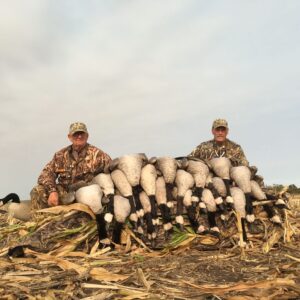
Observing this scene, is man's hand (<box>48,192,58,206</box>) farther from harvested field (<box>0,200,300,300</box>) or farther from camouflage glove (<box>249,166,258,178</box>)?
camouflage glove (<box>249,166,258,178</box>)

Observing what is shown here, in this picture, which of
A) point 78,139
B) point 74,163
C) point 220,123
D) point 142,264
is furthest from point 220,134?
point 142,264

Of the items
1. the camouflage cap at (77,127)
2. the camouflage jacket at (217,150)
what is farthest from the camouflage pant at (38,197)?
the camouflage jacket at (217,150)

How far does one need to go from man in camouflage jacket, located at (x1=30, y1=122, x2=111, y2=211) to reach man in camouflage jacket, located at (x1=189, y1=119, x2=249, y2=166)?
218 centimetres

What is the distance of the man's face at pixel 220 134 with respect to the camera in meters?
9.17

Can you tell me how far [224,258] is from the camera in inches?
208

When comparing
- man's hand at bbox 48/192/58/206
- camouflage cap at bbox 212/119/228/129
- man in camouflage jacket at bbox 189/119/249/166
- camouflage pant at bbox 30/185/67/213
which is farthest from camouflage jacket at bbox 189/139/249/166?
man's hand at bbox 48/192/58/206

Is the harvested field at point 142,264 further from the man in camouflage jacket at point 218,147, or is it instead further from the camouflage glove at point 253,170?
the man in camouflage jacket at point 218,147

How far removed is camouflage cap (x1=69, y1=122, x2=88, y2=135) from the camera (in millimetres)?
7875

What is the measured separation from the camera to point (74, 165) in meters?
7.82

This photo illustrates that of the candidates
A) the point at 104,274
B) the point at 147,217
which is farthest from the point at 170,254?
the point at 104,274

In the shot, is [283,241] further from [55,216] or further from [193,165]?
[55,216]

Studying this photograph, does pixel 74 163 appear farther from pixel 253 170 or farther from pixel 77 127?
pixel 253 170

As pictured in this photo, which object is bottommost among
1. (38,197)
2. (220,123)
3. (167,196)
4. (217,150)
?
(167,196)

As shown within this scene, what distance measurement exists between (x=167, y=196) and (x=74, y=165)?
230 cm
